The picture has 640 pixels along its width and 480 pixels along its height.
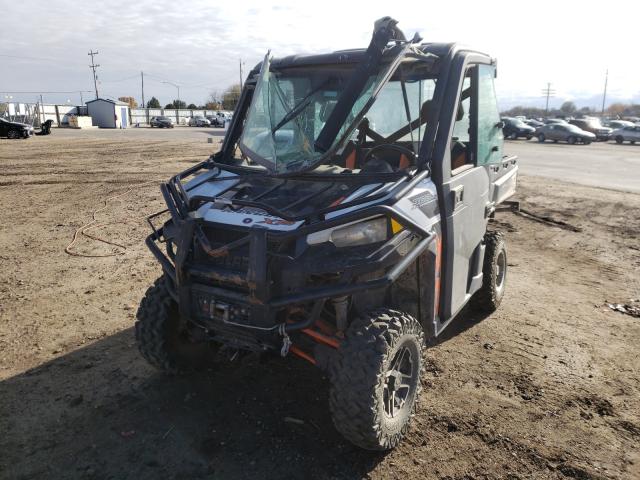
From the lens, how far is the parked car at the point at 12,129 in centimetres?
3016

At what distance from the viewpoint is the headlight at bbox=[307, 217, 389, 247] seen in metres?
3.07

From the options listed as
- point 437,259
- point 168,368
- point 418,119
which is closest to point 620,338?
point 437,259

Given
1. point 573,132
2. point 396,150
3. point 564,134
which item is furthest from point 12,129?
point 573,132

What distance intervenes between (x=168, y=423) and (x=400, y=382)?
1.61 meters

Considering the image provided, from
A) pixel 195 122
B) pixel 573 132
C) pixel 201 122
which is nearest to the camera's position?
pixel 573 132

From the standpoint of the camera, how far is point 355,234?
10.3 ft

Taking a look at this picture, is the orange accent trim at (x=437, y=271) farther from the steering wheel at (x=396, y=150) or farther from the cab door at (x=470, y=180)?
the steering wheel at (x=396, y=150)

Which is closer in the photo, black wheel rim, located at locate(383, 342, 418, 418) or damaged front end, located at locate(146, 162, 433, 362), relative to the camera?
damaged front end, located at locate(146, 162, 433, 362)

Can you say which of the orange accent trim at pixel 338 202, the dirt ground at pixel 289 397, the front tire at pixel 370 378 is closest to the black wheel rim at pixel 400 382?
the front tire at pixel 370 378

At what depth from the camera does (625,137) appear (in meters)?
38.5

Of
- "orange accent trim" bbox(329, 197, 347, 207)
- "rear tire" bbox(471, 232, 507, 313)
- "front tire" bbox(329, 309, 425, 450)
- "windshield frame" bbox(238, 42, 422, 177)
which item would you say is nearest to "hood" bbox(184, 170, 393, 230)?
"orange accent trim" bbox(329, 197, 347, 207)

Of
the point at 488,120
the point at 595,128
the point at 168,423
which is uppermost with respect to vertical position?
the point at 488,120

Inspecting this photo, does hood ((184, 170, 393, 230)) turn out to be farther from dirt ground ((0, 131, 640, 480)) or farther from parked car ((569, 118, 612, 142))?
parked car ((569, 118, 612, 142))

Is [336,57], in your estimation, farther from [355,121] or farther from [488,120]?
[488,120]
